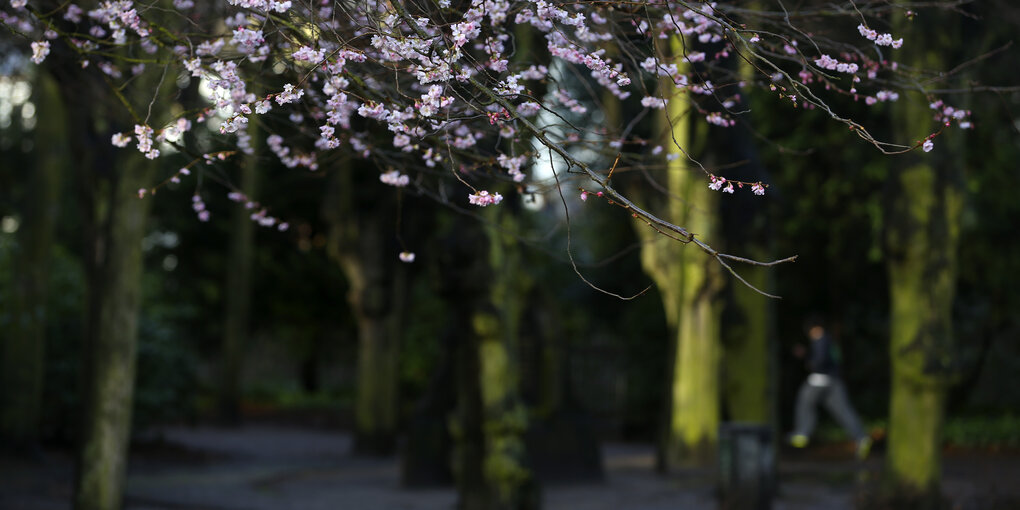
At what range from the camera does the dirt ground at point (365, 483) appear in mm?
12016

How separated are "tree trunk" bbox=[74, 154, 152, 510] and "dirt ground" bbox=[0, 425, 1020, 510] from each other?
2.55 meters

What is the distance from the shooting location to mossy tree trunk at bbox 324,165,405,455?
60.8 ft

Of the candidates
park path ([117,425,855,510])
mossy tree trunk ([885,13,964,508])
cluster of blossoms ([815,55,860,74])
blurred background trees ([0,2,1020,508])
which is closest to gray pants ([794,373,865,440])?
blurred background trees ([0,2,1020,508])

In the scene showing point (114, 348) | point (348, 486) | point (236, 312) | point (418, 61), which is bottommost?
point (348, 486)

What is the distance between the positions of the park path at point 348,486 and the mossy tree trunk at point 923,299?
214cm

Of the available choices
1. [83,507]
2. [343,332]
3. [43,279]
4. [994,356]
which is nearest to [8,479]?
[43,279]

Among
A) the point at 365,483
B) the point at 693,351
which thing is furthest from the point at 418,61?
the point at 365,483

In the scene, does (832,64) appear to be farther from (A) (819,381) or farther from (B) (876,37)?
(A) (819,381)

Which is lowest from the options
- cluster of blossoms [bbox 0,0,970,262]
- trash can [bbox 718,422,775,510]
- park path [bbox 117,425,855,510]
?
park path [bbox 117,425,855,510]

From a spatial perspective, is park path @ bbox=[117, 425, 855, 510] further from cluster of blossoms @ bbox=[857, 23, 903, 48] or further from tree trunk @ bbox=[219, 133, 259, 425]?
cluster of blossoms @ bbox=[857, 23, 903, 48]

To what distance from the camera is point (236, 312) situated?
2656 centimetres

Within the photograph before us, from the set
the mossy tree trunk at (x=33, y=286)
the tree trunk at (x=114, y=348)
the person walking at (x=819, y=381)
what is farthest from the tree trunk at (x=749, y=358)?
the mossy tree trunk at (x=33, y=286)

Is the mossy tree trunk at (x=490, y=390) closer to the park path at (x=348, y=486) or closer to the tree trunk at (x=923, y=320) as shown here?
the park path at (x=348, y=486)

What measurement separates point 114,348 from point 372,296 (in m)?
9.42
